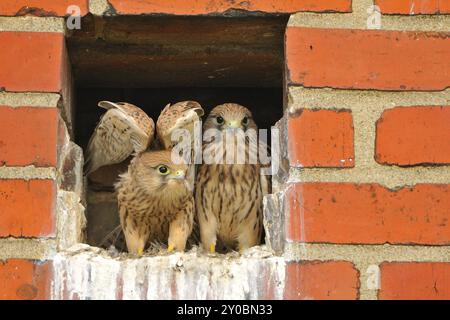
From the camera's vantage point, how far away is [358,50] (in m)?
2.40

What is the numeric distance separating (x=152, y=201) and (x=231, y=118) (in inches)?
13.8

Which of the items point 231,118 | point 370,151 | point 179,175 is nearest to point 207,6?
point 370,151

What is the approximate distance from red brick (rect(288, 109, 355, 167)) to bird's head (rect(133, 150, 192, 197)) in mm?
570

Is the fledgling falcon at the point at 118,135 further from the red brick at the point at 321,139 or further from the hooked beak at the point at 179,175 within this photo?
the red brick at the point at 321,139

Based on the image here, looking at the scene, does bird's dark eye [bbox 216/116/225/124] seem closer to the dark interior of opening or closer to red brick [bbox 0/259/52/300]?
the dark interior of opening

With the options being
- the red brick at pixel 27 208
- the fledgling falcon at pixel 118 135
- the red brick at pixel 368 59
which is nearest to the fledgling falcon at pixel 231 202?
the fledgling falcon at pixel 118 135

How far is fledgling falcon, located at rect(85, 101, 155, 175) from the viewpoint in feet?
8.89

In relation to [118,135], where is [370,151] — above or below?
below

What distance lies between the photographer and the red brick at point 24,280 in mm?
2238

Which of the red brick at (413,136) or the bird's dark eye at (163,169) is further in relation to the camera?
the bird's dark eye at (163,169)

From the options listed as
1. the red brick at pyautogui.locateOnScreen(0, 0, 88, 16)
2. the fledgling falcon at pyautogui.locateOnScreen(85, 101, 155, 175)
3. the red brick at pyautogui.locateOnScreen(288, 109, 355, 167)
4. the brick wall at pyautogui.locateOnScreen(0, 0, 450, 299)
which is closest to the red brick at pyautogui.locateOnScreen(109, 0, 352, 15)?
the brick wall at pyautogui.locateOnScreen(0, 0, 450, 299)

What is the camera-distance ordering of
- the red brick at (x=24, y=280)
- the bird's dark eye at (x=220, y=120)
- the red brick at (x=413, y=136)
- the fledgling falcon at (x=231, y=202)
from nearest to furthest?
the red brick at (x=24, y=280) → the red brick at (x=413, y=136) → the fledgling falcon at (x=231, y=202) → the bird's dark eye at (x=220, y=120)

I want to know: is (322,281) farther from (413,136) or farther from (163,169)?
(163,169)

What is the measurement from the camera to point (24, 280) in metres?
2.25
